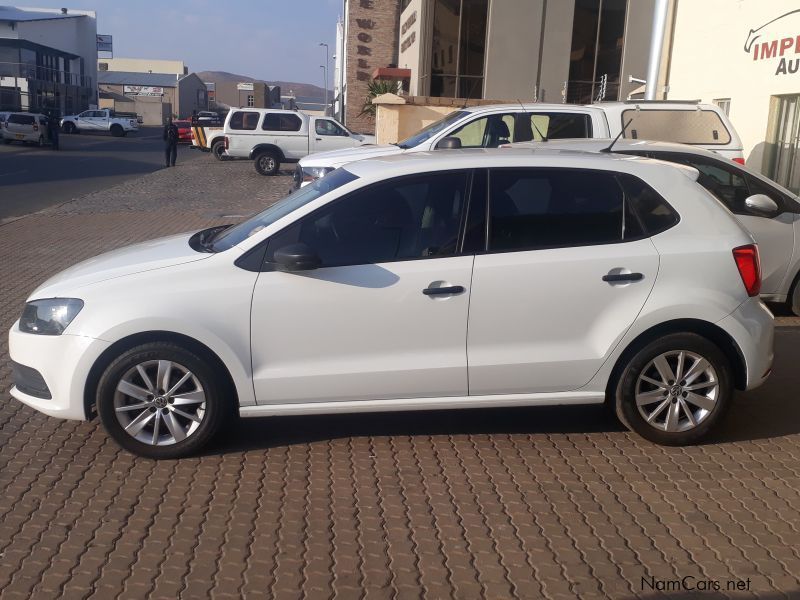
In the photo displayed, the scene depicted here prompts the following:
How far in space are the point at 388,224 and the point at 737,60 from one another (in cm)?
1164

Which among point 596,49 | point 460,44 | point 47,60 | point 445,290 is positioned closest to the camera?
point 445,290

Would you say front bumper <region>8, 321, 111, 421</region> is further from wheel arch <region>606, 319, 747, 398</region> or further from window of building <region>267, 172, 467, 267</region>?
wheel arch <region>606, 319, 747, 398</region>

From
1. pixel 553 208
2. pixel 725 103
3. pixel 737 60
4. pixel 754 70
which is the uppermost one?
pixel 737 60

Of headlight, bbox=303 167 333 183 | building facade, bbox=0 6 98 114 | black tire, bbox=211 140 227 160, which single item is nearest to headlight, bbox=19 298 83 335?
headlight, bbox=303 167 333 183

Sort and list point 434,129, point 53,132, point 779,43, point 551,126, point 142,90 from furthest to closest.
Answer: point 142,90 → point 53,132 → point 779,43 → point 434,129 → point 551,126

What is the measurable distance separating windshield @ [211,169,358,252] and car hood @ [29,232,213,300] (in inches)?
8.8

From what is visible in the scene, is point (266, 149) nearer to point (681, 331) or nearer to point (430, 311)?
point (430, 311)

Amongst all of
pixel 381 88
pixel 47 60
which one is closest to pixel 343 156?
pixel 381 88

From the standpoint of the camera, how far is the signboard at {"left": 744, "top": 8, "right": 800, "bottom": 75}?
1291 centimetres

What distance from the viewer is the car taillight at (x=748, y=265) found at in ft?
17.1

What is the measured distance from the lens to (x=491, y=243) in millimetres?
5113

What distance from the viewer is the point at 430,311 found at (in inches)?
196

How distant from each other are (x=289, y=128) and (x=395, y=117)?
6463 mm

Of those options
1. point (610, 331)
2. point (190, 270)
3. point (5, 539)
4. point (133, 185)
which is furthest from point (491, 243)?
point (133, 185)
